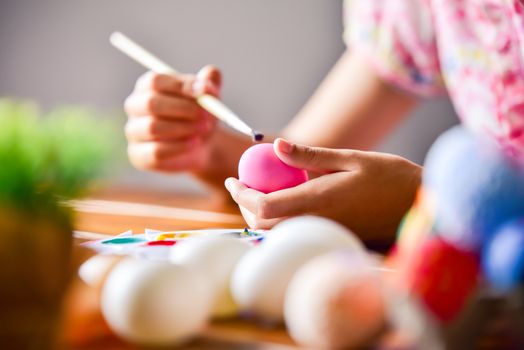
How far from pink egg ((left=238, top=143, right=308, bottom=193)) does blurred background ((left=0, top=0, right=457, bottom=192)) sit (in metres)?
1.00

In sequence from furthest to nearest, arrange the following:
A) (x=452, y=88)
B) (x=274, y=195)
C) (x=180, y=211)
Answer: (x=452, y=88) → (x=180, y=211) → (x=274, y=195)

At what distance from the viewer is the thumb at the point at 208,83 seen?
3.40 feet

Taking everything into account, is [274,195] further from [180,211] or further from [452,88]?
[452,88]

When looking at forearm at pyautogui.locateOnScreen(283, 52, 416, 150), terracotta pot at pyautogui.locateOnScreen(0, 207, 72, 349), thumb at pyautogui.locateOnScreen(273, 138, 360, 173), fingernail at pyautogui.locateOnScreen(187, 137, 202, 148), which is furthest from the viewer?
forearm at pyautogui.locateOnScreen(283, 52, 416, 150)

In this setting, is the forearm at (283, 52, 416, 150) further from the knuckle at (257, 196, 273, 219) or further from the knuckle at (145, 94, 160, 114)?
the knuckle at (257, 196, 273, 219)

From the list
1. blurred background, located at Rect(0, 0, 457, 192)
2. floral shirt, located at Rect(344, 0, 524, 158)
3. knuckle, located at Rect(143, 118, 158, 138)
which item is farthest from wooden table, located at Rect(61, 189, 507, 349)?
blurred background, located at Rect(0, 0, 457, 192)

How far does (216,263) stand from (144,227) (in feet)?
1.35

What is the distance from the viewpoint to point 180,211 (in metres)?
0.99

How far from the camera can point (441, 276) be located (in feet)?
1.03

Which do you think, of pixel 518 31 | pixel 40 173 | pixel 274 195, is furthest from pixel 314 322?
pixel 518 31

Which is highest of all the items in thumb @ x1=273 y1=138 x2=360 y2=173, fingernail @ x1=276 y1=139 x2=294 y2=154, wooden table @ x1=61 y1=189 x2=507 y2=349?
fingernail @ x1=276 y1=139 x2=294 y2=154

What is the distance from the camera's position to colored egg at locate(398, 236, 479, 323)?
31cm

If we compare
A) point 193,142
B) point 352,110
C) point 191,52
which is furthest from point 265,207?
point 191,52

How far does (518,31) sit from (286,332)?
810 mm
